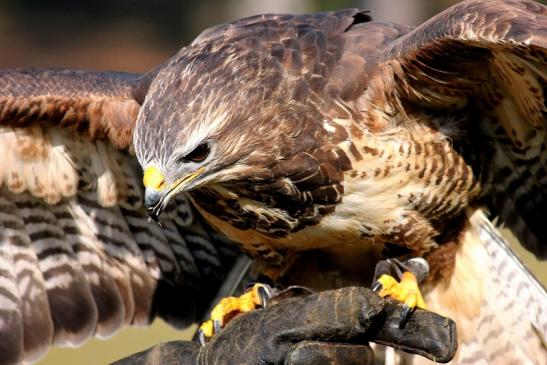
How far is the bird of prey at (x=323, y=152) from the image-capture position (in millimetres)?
7062

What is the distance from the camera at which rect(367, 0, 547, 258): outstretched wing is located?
22.1 ft

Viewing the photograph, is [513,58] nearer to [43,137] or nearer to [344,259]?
[344,259]

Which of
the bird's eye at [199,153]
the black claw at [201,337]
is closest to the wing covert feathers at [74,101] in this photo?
the bird's eye at [199,153]

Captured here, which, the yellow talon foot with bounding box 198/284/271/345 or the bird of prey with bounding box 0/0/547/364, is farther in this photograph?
the yellow talon foot with bounding box 198/284/271/345

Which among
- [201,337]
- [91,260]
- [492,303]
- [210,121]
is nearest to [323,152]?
[210,121]

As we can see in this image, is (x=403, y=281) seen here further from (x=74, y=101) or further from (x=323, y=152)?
(x=74, y=101)

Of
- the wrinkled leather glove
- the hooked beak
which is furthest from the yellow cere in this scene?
the wrinkled leather glove

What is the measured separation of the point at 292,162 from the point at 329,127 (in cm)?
29

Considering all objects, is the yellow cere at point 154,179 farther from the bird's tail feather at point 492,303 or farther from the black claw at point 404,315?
the bird's tail feather at point 492,303

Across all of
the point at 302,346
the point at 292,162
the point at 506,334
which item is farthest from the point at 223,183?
the point at 506,334

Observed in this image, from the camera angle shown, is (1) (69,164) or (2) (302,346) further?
(1) (69,164)

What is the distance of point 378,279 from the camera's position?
7793 mm

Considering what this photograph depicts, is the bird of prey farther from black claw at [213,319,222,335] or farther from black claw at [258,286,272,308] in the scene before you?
black claw at [213,319,222,335]

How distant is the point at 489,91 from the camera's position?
7609 millimetres
